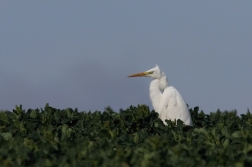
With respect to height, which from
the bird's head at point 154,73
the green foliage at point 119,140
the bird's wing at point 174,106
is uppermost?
the bird's head at point 154,73

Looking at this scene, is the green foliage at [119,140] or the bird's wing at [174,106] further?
the bird's wing at [174,106]

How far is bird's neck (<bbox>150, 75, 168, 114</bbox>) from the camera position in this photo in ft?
51.3

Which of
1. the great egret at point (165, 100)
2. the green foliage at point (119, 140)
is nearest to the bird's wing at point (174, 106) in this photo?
the great egret at point (165, 100)

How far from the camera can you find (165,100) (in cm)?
1530

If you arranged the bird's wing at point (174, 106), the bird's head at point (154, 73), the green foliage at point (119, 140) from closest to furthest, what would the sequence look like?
the green foliage at point (119, 140)
the bird's wing at point (174, 106)
the bird's head at point (154, 73)

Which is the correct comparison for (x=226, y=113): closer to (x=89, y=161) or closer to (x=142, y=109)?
(x=142, y=109)

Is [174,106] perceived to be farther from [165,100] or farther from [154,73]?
[154,73]

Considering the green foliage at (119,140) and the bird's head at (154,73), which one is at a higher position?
the bird's head at (154,73)

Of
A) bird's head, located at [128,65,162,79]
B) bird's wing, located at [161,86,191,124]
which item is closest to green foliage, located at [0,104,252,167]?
bird's wing, located at [161,86,191,124]

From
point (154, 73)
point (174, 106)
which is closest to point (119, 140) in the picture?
point (174, 106)

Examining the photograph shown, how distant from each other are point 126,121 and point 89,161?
6.08m

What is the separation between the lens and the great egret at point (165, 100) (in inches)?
592

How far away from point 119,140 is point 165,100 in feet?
14.3

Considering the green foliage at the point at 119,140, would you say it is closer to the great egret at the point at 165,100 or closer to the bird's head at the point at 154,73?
the great egret at the point at 165,100
